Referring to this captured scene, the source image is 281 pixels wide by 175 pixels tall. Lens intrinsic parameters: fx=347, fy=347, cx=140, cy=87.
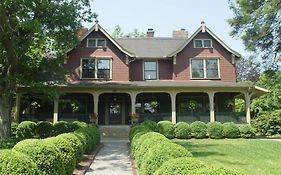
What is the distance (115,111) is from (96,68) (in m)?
3.89

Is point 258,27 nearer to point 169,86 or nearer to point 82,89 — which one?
point 169,86

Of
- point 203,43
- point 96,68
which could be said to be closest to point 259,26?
point 203,43

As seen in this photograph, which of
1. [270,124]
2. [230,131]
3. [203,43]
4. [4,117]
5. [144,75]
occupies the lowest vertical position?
[230,131]

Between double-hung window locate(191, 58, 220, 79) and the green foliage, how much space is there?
Result: 499 cm

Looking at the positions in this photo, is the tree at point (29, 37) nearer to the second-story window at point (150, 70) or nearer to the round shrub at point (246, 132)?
the second-story window at point (150, 70)

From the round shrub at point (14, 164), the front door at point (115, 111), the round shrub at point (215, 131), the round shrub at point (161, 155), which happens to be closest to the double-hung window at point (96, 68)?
the front door at point (115, 111)

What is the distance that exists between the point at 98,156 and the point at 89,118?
37.2 ft

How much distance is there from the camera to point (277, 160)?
13.5m

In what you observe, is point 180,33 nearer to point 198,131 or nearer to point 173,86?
point 173,86

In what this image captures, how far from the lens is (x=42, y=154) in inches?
302

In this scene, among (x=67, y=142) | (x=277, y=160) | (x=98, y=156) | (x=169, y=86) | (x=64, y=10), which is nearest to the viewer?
(x=67, y=142)

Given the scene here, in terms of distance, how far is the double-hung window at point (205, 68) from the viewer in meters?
28.6

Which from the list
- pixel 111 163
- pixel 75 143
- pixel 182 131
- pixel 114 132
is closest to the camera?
pixel 75 143

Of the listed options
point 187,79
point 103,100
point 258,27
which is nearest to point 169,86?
point 187,79
